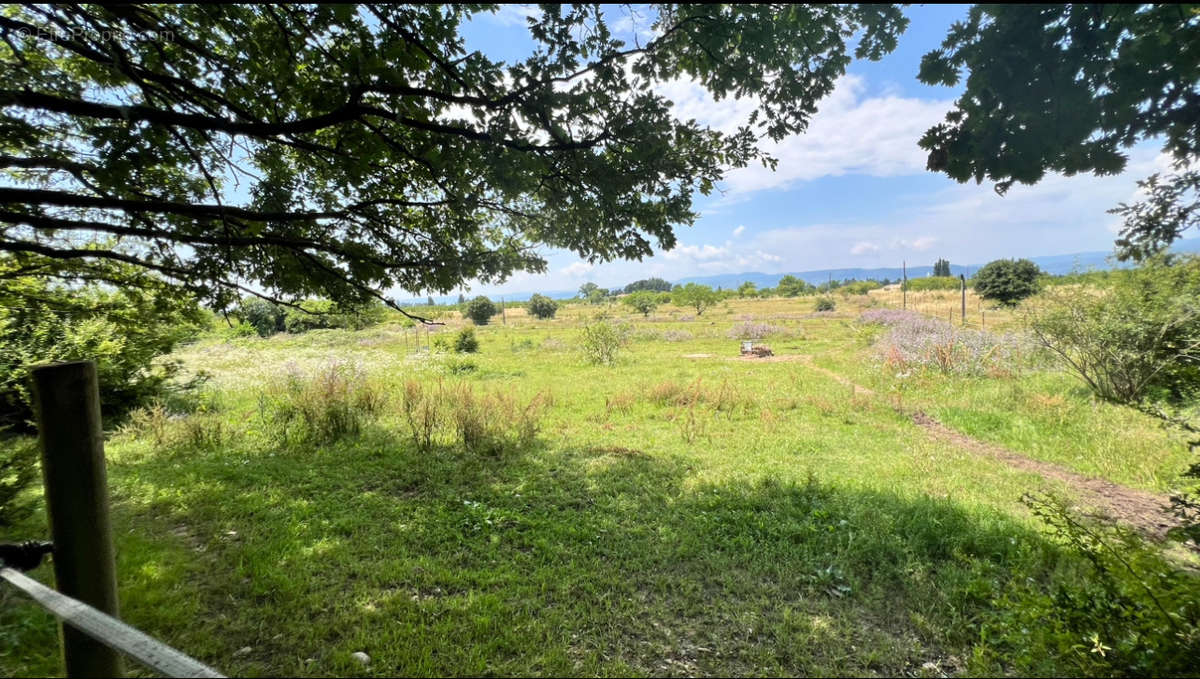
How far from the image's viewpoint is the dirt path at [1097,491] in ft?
14.2

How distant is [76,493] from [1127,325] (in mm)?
12674

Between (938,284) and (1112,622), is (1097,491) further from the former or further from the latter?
(938,284)

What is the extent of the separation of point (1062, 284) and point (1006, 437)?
14.9 feet

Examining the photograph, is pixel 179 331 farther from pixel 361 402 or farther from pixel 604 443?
pixel 604 443

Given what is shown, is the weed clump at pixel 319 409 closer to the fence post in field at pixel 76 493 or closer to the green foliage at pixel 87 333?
the green foliage at pixel 87 333

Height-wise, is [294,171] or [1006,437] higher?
[294,171]

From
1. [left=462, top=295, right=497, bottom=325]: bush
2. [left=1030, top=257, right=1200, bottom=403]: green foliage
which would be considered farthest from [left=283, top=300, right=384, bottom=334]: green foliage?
[left=462, top=295, right=497, bottom=325]: bush

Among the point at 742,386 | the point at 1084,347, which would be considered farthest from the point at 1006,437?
the point at 742,386

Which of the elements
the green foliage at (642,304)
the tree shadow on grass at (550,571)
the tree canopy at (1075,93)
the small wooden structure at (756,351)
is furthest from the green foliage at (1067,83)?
the green foliage at (642,304)

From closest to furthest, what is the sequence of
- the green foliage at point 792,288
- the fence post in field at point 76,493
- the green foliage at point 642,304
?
1. the fence post in field at point 76,493
2. the green foliage at point 642,304
3. the green foliage at point 792,288

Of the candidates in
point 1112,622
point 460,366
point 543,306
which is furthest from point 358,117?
point 543,306

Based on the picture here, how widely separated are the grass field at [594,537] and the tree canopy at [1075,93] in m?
2.48

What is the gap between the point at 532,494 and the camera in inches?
193

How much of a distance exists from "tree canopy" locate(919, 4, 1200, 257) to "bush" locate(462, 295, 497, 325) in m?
41.1
